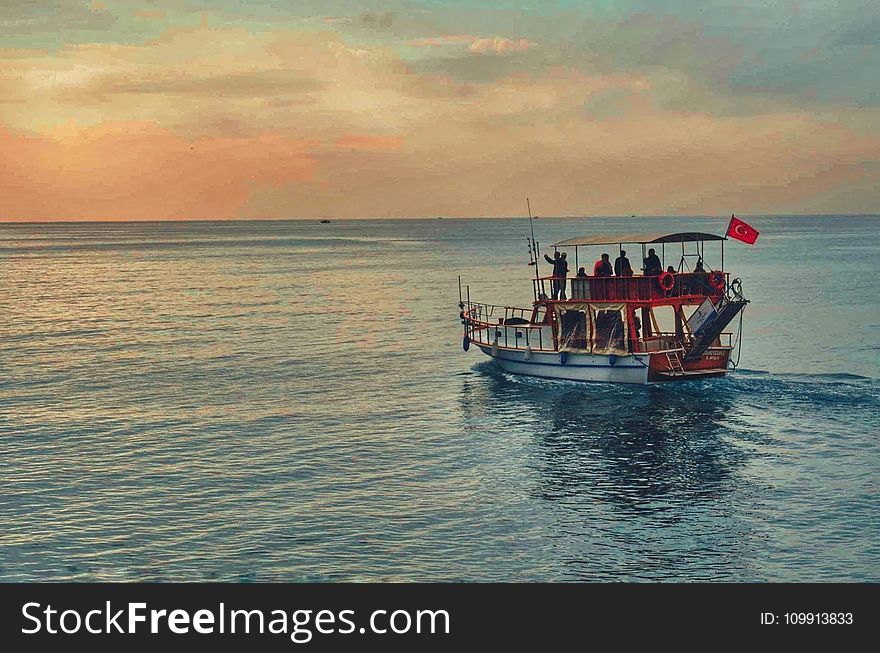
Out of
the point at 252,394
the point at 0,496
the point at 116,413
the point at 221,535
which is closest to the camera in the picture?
the point at 221,535

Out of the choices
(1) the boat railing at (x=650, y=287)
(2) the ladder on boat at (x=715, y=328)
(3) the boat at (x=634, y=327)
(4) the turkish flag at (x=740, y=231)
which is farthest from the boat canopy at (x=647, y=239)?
(2) the ladder on boat at (x=715, y=328)

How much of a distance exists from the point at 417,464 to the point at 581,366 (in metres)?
17.6

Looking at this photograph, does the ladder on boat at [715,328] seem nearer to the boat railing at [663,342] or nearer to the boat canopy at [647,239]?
the boat railing at [663,342]

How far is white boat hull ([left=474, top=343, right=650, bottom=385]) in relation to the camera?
52.6 m

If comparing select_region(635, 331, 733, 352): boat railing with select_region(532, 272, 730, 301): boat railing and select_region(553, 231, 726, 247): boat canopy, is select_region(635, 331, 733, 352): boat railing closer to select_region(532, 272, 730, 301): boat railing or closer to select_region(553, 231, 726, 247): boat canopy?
select_region(532, 272, 730, 301): boat railing

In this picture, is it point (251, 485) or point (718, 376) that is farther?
point (718, 376)

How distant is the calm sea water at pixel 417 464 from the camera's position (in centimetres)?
2880

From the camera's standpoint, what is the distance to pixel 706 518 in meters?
32.1

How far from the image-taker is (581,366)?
54.1 metres

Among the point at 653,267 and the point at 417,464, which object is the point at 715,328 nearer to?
the point at 653,267

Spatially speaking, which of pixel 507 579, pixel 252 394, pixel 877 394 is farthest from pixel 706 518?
pixel 252 394

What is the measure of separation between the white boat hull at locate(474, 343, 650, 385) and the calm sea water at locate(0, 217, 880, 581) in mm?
731

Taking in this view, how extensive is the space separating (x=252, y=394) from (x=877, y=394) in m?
31.2
